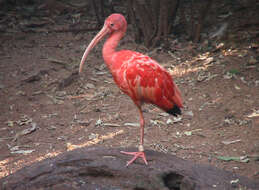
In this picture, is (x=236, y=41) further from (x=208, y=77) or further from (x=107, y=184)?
(x=107, y=184)

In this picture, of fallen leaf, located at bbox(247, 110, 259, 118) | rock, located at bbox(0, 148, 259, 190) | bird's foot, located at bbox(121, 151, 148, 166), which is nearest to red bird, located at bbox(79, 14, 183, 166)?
bird's foot, located at bbox(121, 151, 148, 166)

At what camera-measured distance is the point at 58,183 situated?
323 centimetres

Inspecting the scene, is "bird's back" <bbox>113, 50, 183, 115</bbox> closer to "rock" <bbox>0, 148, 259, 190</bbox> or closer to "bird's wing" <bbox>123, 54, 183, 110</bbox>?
"bird's wing" <bbox>123, 54, 183, 110</bbox>

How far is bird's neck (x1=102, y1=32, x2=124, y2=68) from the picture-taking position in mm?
3963

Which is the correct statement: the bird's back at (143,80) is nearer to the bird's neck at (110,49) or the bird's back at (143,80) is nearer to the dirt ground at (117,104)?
the bird's neck at (110,49)

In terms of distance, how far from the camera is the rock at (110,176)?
3.23 m

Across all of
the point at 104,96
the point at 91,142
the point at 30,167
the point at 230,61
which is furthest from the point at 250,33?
the point at 30,167

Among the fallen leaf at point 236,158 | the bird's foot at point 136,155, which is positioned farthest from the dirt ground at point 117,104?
the bird's foot at point 136,155

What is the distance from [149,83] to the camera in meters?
3.87

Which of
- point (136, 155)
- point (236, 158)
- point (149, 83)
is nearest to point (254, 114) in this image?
point (236, 158)

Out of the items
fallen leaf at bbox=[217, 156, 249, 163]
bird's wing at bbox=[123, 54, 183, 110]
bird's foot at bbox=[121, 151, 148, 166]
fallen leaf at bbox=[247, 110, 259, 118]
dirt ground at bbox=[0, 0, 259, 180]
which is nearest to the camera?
bird's foot at bbox=[121, 151, 148, 166]

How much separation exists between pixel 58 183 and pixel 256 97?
13.8 ft

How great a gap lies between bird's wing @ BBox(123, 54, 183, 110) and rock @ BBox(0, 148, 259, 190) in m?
0.74

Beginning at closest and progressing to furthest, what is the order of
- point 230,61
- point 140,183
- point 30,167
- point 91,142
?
1. point 140,183
2. point 30,167
3. point 91,142
4. point 230,61
